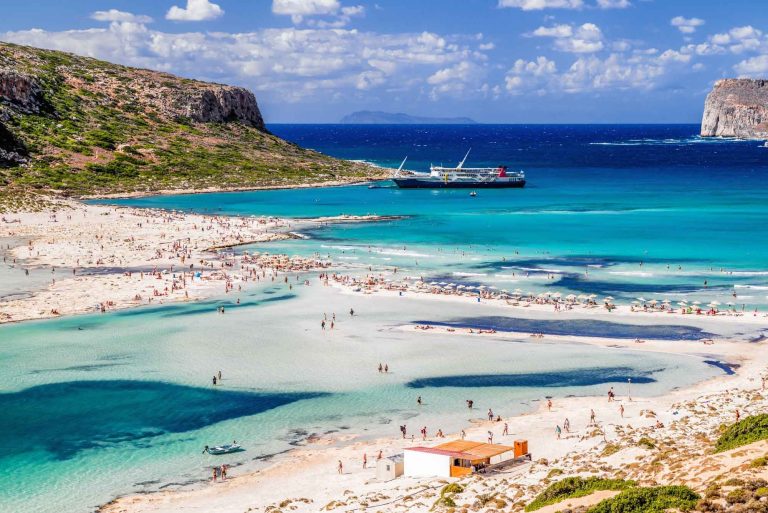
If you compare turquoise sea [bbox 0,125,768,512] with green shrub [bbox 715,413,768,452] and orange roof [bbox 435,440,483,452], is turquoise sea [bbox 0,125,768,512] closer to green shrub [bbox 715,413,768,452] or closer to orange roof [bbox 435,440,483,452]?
orange roof [bbox 435,440,483,452]

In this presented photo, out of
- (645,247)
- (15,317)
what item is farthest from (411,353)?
(645,247)

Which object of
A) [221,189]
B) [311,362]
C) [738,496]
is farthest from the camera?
[221,189]

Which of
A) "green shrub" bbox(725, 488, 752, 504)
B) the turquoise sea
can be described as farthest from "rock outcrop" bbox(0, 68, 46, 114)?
"green shrub" bbox(725, 488, 752, 504)

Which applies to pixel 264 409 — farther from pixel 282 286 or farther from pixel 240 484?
pixel 282 286

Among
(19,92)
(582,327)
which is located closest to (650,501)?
(582,327)

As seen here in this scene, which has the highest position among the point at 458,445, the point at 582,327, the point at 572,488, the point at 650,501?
the point at 650,501

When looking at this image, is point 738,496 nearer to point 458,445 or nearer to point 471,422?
point 458,445
